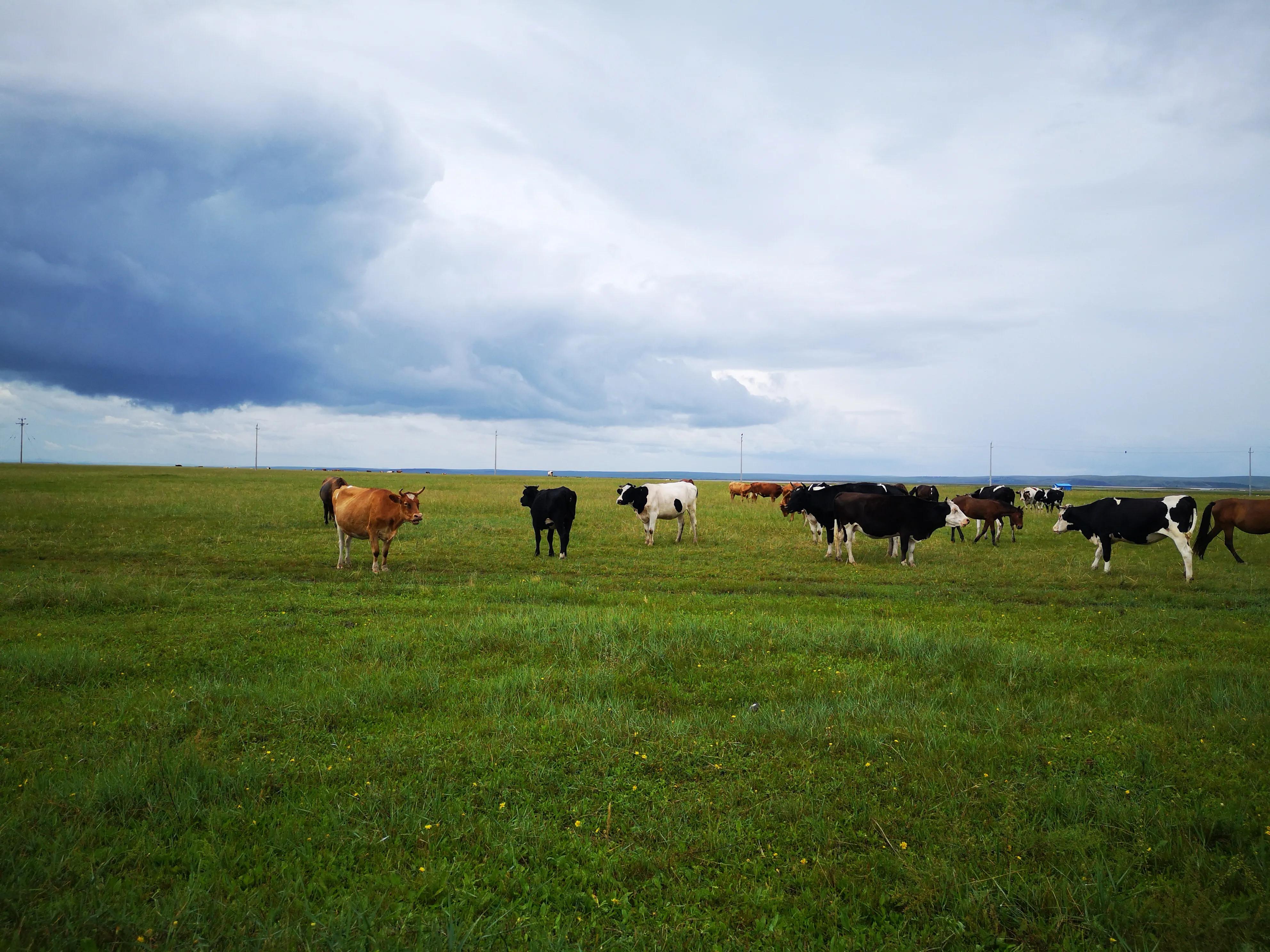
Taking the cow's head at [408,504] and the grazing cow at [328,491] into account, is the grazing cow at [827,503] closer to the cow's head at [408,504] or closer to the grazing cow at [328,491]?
the cow's head at [408,504]

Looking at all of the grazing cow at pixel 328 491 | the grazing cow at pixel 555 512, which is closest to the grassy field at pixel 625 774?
the grazing cow at pixel 555 512

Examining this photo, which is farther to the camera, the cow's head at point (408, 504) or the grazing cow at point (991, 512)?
the grazing cow at point (991, 512)

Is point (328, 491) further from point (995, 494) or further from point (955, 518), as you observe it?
point (995, 494)

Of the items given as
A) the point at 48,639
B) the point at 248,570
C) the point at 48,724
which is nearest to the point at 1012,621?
the point at 48,724

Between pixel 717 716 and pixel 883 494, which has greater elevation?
pixel 883 494

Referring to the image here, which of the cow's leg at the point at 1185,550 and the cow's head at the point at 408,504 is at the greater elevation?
the cow's head at the point at 408,504

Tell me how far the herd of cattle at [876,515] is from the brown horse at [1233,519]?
0.03 m

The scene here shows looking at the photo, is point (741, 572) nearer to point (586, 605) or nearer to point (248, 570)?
point (586, 605)

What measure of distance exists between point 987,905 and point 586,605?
954cm

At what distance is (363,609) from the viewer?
41.0ft

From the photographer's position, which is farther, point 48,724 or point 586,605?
point 586,605

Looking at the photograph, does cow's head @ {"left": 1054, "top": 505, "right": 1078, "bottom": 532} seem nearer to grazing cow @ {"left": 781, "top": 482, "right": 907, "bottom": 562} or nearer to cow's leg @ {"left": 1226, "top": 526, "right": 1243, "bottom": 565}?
cow's leg @ {"left": 1226, "top": 526, "right": 1243, "bottom": 565}

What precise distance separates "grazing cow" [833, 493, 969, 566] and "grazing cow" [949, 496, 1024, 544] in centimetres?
411

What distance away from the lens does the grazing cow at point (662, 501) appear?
24.2 metres
